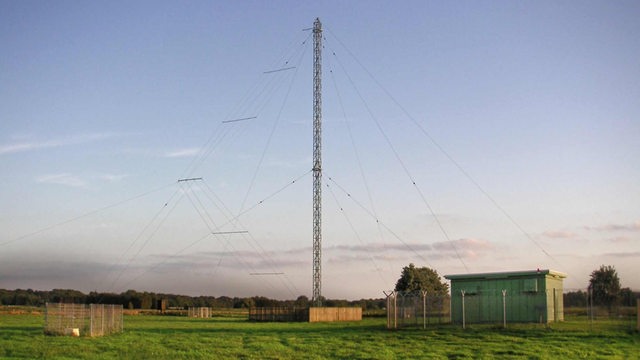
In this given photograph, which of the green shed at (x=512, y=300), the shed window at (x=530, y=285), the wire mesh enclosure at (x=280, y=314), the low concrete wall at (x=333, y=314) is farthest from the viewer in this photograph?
the wire mesh enclosure at (x=280, y=314)

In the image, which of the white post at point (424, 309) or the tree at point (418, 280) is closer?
the white post at point (424, 309)

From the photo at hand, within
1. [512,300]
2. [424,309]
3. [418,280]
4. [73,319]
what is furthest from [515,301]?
[418,280]

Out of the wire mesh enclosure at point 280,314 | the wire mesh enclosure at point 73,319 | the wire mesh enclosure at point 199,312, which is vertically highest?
the wire mesh enclosure at point 73,319

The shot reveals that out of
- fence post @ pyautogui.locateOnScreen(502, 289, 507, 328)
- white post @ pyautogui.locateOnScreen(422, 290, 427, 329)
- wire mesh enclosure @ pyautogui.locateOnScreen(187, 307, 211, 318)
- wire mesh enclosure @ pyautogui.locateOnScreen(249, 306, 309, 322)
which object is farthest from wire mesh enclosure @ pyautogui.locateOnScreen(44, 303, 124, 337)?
wire mesh enclosure @ pyautogui.locateOnScreen(187, 307, 211, 318)

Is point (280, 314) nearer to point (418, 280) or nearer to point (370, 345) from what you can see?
point (418, 280)

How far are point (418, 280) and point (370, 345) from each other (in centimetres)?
7108

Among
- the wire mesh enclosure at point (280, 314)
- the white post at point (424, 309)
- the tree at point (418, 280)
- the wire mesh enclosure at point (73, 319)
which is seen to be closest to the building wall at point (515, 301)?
the white post at point (424, 309)

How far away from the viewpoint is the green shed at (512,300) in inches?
1889

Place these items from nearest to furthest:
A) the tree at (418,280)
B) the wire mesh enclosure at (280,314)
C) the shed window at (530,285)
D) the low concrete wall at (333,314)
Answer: the shed window at (530,285) → the low concrete wall at (333,314) → the wire mesh enclosure at (280,314) → the tree at (418,280)

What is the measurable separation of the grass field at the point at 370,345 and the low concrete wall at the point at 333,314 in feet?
102

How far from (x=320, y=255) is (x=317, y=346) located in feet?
123

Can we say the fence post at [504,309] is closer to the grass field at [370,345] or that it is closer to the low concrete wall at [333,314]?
the grass field at [370,345]

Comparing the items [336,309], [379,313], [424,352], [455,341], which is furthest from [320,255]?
[424,352]

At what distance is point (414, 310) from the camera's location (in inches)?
1944
